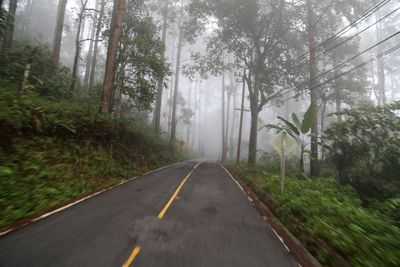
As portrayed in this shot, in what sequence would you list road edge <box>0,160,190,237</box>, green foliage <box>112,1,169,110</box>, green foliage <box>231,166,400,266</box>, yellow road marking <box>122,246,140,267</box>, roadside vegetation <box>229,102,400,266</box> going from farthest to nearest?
green foliage <box>112,1,169,110</box>, road edge <box>0,160,190,237</box>, roadside vegetation <box>229,102,400,266</box>, green foliage <box>231,166,400,266</box>, yellow road marking <box>122,246,140,267</box>

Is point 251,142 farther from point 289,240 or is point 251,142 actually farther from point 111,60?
point 289,240

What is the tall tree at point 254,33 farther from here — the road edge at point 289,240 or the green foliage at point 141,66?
the road edge at point 289,240

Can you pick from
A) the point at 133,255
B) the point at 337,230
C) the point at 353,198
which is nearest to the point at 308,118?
the point at 353,198

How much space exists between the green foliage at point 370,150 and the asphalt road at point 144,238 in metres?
6.75

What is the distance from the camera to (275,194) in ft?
24.8

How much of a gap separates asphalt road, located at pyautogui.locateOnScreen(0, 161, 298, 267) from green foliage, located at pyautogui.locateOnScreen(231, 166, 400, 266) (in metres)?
0.66

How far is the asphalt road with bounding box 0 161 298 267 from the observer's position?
3.39 metres

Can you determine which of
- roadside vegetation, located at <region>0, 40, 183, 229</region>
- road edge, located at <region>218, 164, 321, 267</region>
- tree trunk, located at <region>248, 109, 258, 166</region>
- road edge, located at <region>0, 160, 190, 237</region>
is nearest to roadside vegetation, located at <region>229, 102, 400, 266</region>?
road edge, located at <region>218, 164, 321, 267</region>

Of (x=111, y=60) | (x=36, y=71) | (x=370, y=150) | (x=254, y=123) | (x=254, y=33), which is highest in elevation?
(x=254, y=33)

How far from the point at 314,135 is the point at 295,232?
867cm

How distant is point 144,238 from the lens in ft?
13.4

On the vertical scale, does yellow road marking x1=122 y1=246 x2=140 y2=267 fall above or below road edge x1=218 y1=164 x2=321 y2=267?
above

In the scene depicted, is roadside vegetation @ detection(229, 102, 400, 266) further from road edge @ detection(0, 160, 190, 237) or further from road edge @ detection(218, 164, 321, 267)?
road edge @ detection(0, 160, 190, 237)

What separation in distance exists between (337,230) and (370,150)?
26.2 ft
